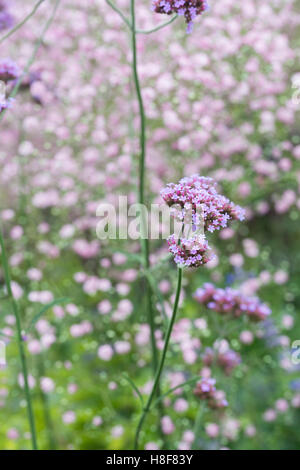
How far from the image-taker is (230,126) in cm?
323

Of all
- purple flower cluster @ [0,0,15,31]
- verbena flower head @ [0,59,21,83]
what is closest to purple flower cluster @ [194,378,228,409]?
verbena flower head @ [0,59,21,83]

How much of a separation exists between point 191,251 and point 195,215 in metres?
0.08

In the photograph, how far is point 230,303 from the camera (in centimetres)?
167

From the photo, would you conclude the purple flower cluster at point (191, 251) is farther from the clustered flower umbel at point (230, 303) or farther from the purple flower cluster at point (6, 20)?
the purple flower cluster at point (6, 20)

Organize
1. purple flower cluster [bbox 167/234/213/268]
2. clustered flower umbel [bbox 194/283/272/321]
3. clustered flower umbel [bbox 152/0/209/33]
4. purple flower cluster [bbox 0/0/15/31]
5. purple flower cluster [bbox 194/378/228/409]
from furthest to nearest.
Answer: purple flower cluster [bbox 0/0/15/31]
clustered flower umbel [bbox 194/283/272/321]
purple flower cluster [bbox 194/378/228/409]
clustered flower umbel [bbox 152/0/209/33]
purple flower cluster [bbox 167/234/213/268]

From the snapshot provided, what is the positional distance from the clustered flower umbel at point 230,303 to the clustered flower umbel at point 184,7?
83 centimetres

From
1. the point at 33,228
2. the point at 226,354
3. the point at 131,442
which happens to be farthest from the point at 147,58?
the point at 131,442

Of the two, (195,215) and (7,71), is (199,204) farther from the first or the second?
(7,71)

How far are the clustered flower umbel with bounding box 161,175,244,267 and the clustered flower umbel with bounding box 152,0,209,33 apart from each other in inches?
17.6

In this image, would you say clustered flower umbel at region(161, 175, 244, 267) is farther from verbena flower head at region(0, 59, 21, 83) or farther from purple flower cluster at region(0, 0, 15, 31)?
purple flower cluster at region(0, 0, 15, 31)

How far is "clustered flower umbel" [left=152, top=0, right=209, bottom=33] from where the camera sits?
1.27m

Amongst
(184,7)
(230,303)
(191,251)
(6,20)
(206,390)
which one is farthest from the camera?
(6,20)

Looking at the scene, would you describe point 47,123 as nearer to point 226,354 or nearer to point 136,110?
point 136,110

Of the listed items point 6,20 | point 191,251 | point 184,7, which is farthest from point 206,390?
point 6,20
